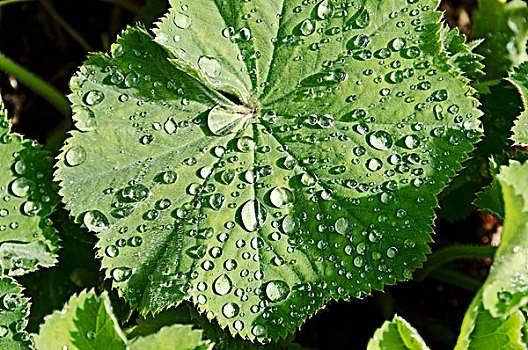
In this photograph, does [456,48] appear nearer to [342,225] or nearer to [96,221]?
[342,225]

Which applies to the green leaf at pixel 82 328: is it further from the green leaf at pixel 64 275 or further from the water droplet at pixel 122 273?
the green leaf at pixel 64 275

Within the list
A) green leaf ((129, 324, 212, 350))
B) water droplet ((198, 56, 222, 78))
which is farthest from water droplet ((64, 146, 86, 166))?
green leaf ((129, 324, 212, 350))

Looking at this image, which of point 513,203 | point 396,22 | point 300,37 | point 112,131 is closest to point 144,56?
point 112,131

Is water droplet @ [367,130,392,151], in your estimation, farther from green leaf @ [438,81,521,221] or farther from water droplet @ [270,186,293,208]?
green leaf @ [438,81,521,221]

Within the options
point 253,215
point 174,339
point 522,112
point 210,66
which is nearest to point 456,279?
point 522,112

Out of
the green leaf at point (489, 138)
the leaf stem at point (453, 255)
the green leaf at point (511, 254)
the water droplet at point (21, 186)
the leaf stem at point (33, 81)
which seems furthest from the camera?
the leaf stem at point (33, 81)

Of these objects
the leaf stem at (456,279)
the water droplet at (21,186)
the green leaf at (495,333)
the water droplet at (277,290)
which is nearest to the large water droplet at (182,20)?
the water droplet at (21,186)

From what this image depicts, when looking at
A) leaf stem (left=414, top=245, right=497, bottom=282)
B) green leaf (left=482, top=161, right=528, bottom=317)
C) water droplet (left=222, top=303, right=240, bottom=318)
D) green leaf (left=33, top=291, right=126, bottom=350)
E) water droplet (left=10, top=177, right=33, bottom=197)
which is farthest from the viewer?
leaf stem (left=414, top=245, right=497, bottom=282)
